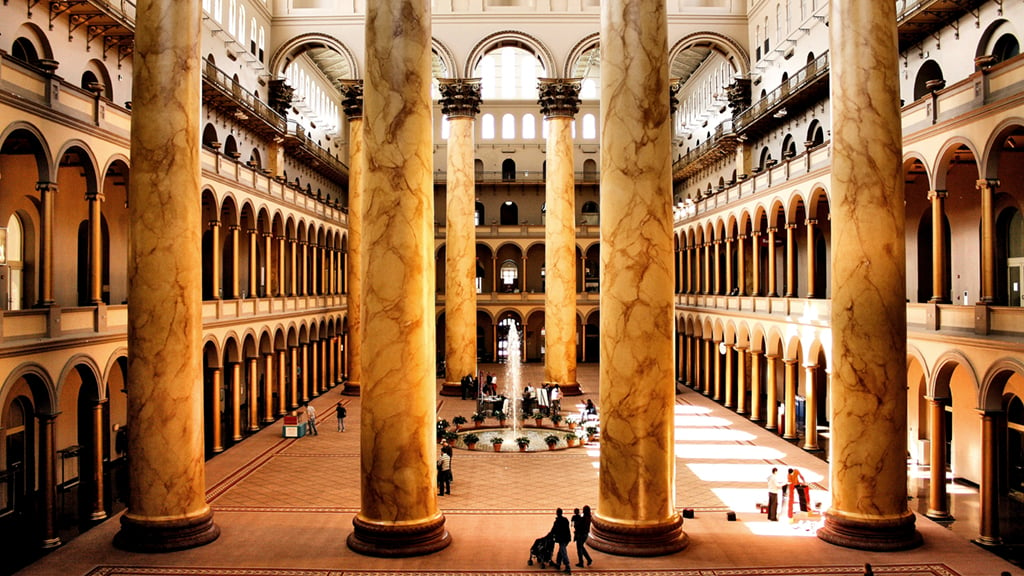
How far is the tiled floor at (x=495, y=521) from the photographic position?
40.5ft

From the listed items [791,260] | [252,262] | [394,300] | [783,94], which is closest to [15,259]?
[252,262]

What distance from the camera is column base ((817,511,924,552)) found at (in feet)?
42.3

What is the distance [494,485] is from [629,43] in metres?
11.0

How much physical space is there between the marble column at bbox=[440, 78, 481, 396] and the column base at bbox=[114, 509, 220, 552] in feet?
65.0

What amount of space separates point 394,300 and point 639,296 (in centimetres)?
359

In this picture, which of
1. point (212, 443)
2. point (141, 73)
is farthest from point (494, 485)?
point (141, 73)

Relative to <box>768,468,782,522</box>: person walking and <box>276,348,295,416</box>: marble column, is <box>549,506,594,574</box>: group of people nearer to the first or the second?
<box>768,468,782,522</box>: person walking

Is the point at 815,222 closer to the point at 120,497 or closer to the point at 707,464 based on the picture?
the point at 707,464

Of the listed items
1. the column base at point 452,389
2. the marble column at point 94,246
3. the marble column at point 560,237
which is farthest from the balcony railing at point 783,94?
the marble column at point 94,246

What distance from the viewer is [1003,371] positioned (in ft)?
49.0

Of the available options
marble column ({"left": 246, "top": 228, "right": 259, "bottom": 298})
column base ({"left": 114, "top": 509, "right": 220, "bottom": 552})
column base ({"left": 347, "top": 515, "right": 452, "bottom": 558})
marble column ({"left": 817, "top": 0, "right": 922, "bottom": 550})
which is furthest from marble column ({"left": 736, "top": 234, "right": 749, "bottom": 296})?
column base ({"left": 114, "top": 509, "right": 220, "bottom": 552})

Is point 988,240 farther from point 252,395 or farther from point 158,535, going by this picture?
point 252,395

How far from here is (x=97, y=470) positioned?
1700 centimetres

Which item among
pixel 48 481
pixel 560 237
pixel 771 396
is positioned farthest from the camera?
pixel 560 237
